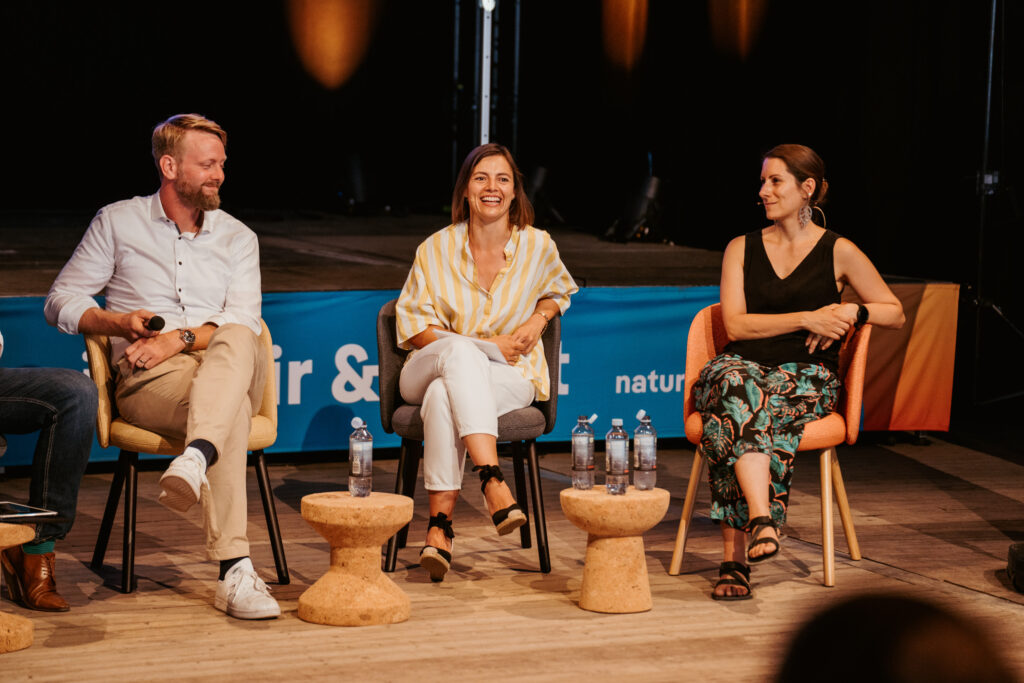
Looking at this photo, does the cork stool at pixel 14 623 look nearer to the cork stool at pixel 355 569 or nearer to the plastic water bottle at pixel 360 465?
the cork stool at pixel 355 569

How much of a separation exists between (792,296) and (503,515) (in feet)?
3.58

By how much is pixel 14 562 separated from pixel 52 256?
3594 mm

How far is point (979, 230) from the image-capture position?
623 cm

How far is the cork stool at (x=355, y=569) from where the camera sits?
3287 mm

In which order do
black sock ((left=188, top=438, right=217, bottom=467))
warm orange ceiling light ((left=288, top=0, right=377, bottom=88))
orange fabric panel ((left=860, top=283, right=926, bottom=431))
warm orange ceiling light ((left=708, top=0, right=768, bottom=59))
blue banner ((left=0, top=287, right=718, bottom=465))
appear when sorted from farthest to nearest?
warm orange ceiling light ((left=288, top=0, right=377, bottom=88)), warm orange ceiling light ((left=708, top=0, right=768, bottom=59)), orange fabric panel ((left=860, top=283, right=926, bottom=431)), blue banner ((left=0, top=287, right=718, bottom=465)), black sock ((left=188, top=438, right=217, bottom=467))

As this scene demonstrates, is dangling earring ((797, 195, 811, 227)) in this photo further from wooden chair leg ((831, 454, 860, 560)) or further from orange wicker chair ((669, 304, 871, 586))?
wooden chair leg ((831, 454, 860, 560))

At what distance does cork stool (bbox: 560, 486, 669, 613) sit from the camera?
11.1 ft

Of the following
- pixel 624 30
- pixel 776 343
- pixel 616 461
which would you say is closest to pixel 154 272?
pixel 616 461

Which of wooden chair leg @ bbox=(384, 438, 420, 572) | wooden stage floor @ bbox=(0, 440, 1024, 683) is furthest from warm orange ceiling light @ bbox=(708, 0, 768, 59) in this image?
wooden chair leg @ bbox=(384, 438, 420, 572)

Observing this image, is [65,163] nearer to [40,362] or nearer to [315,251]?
[315,251]

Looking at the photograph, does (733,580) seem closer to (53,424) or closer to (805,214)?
(805,214)

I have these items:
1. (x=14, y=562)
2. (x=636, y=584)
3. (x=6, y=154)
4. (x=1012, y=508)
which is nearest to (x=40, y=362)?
(x=14, y=562)

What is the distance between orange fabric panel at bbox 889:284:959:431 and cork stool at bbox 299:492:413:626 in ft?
9.83

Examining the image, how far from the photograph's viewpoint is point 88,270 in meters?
3.72
